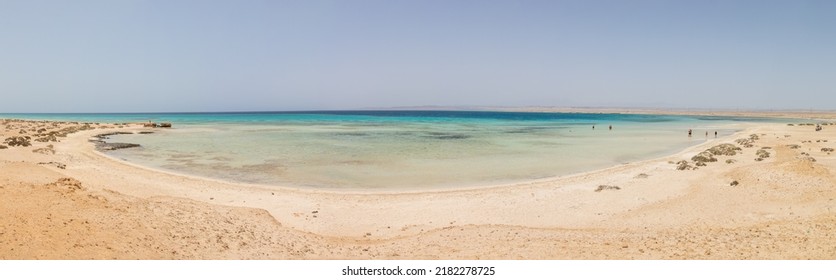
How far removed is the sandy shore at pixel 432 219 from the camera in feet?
26.7

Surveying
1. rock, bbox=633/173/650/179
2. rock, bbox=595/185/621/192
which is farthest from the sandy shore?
rock, bbox=633/173/650/179

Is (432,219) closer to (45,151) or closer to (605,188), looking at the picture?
(605,188)

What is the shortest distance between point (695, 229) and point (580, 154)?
2006cm

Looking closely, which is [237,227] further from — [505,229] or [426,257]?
[505,229]

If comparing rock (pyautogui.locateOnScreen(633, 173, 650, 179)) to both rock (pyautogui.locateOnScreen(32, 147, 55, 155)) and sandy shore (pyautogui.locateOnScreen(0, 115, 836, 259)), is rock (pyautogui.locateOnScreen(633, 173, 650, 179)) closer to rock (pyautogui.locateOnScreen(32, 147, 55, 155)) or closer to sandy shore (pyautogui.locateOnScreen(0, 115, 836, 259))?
sandy shore (pyautogui.locateOnScreen(0, 115, 836, 259))

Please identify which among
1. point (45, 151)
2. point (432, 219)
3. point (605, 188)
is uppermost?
point (45, 151)

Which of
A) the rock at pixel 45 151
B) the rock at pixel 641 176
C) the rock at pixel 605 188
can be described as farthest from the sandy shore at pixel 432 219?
the rock at pixel 45 151

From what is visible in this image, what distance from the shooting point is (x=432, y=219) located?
489 inches

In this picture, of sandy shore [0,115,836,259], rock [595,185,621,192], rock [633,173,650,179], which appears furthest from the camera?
rock [633,173,650,179]

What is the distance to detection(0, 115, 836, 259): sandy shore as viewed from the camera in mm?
8133

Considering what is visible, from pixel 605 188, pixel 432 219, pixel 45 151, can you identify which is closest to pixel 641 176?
pixel 605 188

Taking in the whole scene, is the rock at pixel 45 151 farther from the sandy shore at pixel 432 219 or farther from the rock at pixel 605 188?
the rock at pixel 605 188

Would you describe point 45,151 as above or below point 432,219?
above

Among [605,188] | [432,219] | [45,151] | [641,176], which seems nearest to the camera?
[432,219]
